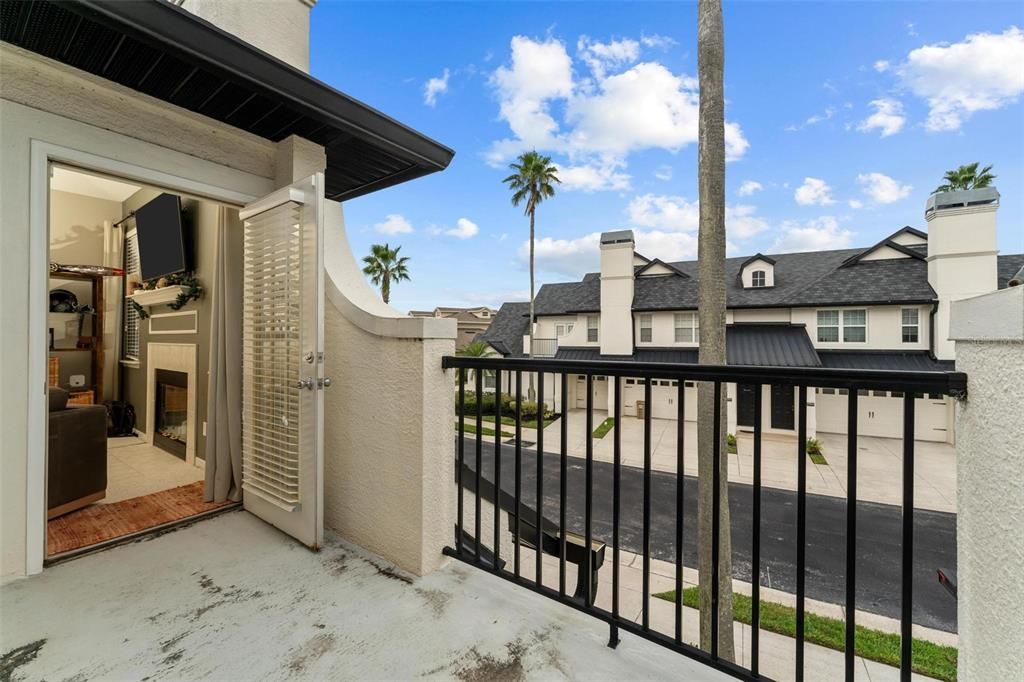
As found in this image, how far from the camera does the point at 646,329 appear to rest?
613 inches

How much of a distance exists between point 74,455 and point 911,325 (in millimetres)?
18706

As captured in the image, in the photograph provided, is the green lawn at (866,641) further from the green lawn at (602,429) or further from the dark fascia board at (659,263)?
→ the dark fascia board at (659,263)

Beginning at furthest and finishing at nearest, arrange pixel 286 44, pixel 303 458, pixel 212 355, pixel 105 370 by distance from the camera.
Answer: pixel 105 370 < pixel 286 44 < pixel 212 355 < pixel 303 458

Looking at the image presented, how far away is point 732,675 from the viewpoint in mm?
→ 1369

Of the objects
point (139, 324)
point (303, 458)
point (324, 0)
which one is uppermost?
point (324, 0)

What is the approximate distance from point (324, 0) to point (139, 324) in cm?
436

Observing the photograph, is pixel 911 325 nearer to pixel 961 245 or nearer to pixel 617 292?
pixel 961 245

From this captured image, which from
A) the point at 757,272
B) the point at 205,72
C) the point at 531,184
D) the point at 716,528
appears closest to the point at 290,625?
the point at 716,528

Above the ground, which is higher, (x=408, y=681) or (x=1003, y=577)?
(x=1003, y=577)

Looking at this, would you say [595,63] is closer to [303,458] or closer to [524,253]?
[303,458]

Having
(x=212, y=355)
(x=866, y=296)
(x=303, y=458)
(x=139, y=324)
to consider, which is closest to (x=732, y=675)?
(x=303, y=458)

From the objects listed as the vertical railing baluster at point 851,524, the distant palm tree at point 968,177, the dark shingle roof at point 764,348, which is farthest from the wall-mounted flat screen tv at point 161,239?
the distant palm tree at point 968,177

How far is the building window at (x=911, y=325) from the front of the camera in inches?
491

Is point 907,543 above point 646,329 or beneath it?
beneath
